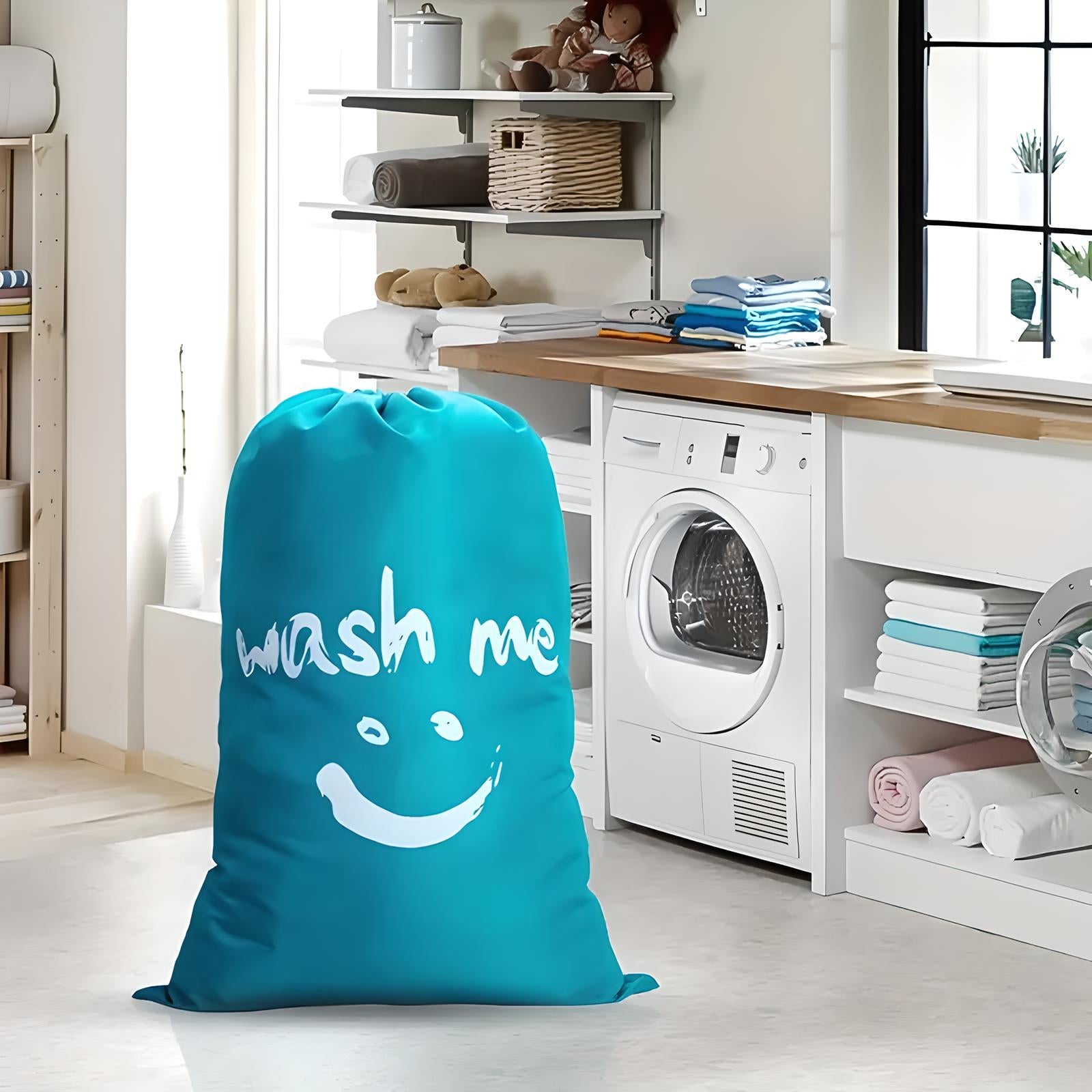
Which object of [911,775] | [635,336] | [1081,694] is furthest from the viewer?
[635,336]

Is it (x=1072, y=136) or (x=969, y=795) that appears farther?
(x=1072, y=136)

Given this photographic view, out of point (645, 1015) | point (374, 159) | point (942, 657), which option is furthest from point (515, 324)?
point (645, 1015)

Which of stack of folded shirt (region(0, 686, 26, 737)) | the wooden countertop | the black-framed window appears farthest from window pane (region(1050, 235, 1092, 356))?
stack of folded shirt (region(0, 686, 26, 737))

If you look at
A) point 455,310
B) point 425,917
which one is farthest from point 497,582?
point 455,310

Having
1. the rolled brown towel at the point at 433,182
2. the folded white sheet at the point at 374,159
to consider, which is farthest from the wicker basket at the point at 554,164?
the folded white sheet at the point at 374,159

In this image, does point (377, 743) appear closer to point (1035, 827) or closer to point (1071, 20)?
point (1035, 827)

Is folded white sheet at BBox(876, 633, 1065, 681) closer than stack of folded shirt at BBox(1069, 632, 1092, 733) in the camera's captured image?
No

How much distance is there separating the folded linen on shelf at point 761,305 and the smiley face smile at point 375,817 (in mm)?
1690

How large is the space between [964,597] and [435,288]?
1866mm

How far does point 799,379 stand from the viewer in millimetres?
3322

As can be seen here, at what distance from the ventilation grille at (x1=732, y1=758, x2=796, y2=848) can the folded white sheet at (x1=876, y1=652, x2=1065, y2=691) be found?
29 cm

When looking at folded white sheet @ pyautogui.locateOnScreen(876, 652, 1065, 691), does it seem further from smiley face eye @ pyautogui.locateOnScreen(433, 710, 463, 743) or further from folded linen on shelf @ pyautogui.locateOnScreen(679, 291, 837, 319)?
smiley face eye @ pyautogui.locateOnScreen(433, 710, 463, 743)

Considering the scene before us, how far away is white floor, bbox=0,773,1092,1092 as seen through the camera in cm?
239

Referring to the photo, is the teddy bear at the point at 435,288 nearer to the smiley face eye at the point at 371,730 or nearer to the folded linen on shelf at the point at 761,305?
the folded linen on shelf at the point at 761,305
